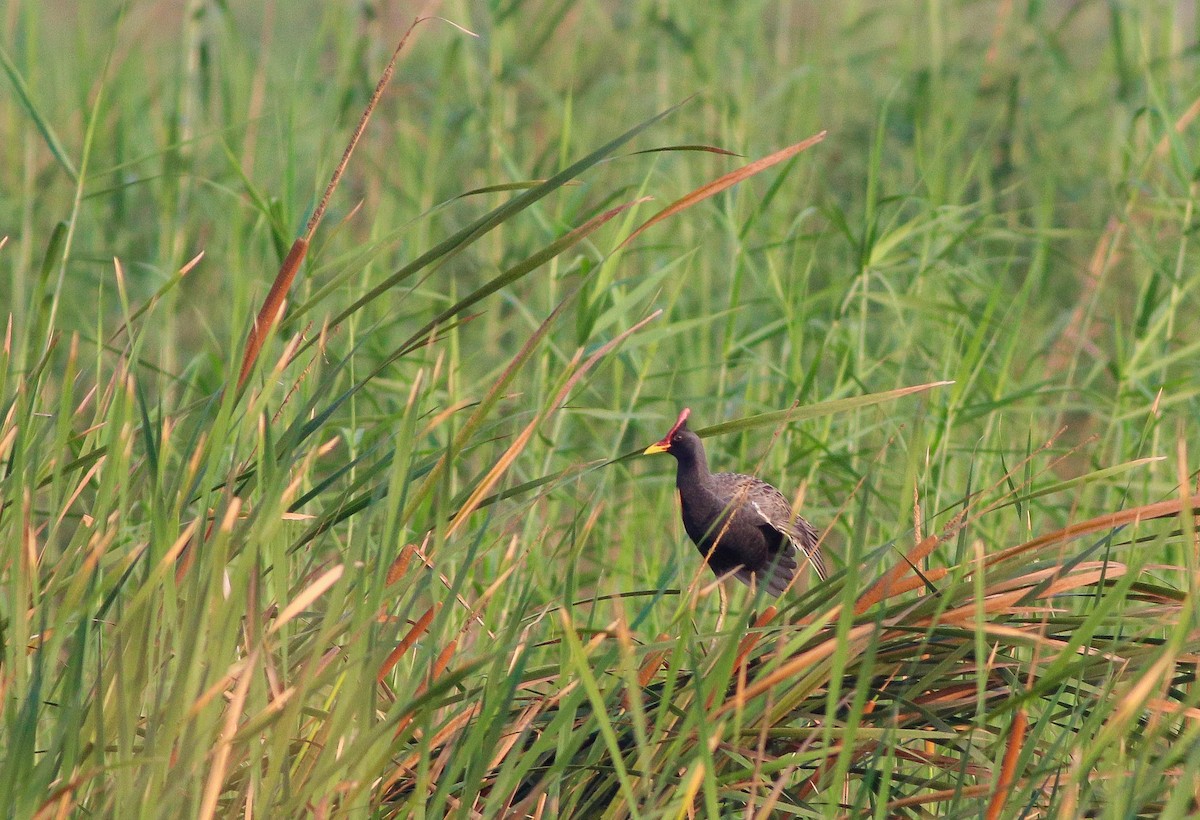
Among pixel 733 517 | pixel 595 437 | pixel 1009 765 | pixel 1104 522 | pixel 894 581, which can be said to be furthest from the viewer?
pixel 595 437

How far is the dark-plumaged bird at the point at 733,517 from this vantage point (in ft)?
10.2

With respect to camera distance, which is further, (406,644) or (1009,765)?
(406,644)

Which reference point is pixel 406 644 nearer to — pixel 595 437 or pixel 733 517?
pixel 733 517

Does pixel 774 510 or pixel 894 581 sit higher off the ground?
pixel 894 581

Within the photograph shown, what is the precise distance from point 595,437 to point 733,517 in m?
0.55

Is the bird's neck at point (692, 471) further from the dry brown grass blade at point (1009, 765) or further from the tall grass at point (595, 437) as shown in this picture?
the dry brown grass blade at point (1009, 765)

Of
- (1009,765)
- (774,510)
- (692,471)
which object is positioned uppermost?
(1009,765)

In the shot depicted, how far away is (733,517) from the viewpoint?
10.2ft

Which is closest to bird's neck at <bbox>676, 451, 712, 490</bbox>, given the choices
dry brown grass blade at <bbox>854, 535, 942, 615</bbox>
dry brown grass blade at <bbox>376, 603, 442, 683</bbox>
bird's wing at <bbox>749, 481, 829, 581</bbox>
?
bird's wing at <bbox>749, 481, 829, 581</bbox>

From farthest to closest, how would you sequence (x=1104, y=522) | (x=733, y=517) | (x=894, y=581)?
(x=733, y=517) → (x=894, y=581) → (x=1104, y=522)

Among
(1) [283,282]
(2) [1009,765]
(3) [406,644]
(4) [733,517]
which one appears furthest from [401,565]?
(4) [733,517]

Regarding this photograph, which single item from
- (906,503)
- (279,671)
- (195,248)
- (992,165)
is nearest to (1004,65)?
(992,165)

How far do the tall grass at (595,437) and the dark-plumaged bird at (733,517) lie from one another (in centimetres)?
12

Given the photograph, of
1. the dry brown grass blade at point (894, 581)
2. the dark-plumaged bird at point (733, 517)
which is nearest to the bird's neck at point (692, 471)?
the dark-plumaged bird at point (733, 517)
